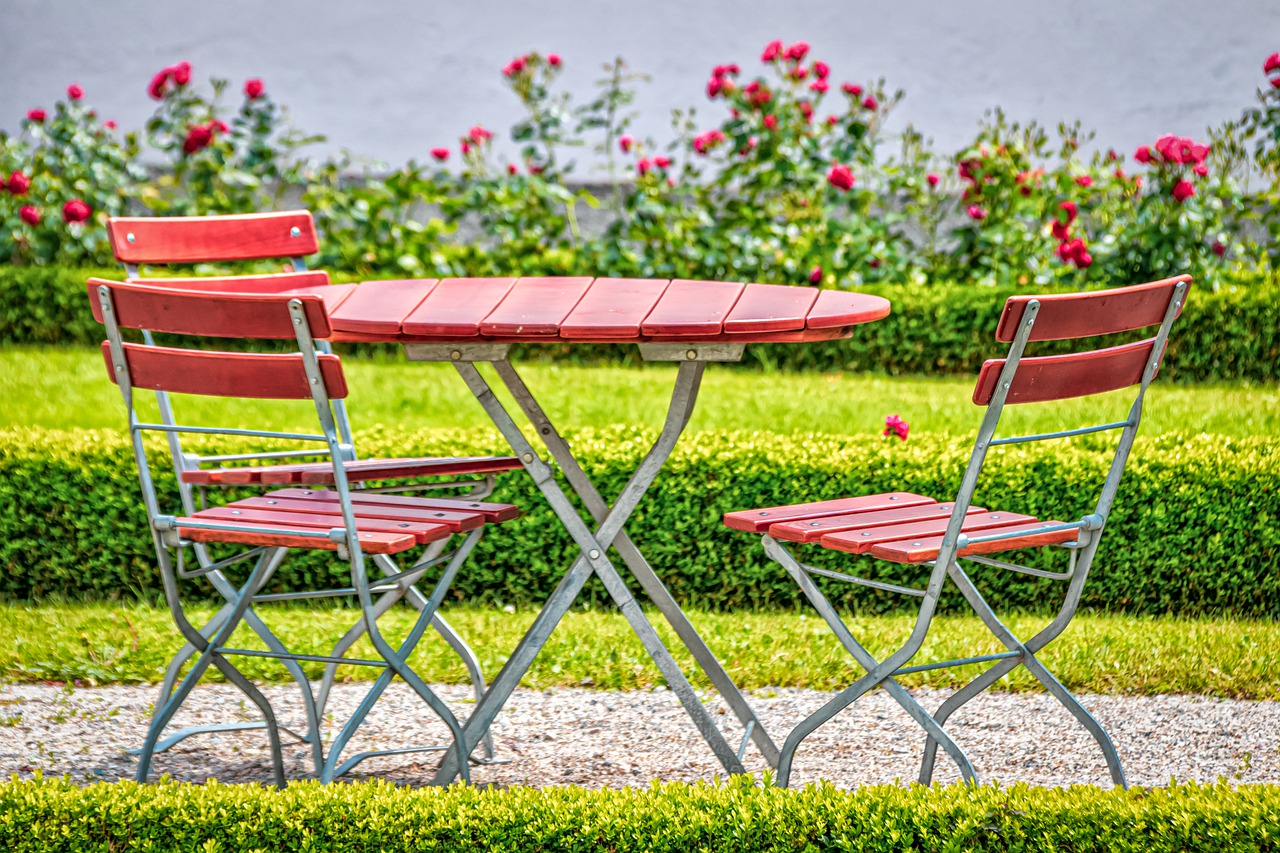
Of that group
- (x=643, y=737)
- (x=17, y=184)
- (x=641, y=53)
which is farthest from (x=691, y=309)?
(x=641, y=53)

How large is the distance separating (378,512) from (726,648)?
3.84 ft

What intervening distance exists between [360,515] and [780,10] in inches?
246

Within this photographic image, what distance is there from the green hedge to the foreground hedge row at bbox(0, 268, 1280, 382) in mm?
1929

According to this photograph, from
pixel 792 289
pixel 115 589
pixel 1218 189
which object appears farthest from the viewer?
pixel 1218 189

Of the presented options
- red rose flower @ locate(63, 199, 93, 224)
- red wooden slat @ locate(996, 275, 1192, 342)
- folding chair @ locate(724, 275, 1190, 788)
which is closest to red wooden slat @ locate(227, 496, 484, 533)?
folding chair @ locate(724, 275, 1190, 788)

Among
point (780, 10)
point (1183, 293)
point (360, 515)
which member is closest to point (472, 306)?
point (360, 515)

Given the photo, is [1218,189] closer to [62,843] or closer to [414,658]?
[414,658]

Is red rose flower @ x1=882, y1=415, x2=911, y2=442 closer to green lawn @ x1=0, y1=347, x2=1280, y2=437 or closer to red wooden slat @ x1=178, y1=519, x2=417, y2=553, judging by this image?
green lawn @ x1=0, y1=347, x2=1280, y2=437

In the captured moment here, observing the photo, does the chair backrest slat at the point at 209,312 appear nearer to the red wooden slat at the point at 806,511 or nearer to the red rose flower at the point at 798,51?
the red wooden slat at the point at 806,511

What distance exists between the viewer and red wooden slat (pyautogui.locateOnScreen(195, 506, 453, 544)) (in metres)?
2.40

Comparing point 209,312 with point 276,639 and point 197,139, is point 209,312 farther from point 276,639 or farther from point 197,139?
point 197,139

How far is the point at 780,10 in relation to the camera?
7.96 meters

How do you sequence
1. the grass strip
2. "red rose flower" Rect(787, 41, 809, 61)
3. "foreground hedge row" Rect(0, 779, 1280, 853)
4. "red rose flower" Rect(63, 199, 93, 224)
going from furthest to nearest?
"red rose flower" Rect(787, 41, 809, 61) < "red rose flower" Rect(63, 199, 93, 224) < the grass strip < "foreground hedge row" Rect(0, 779, 1280, 853)

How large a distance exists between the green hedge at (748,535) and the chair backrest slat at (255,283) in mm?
897
